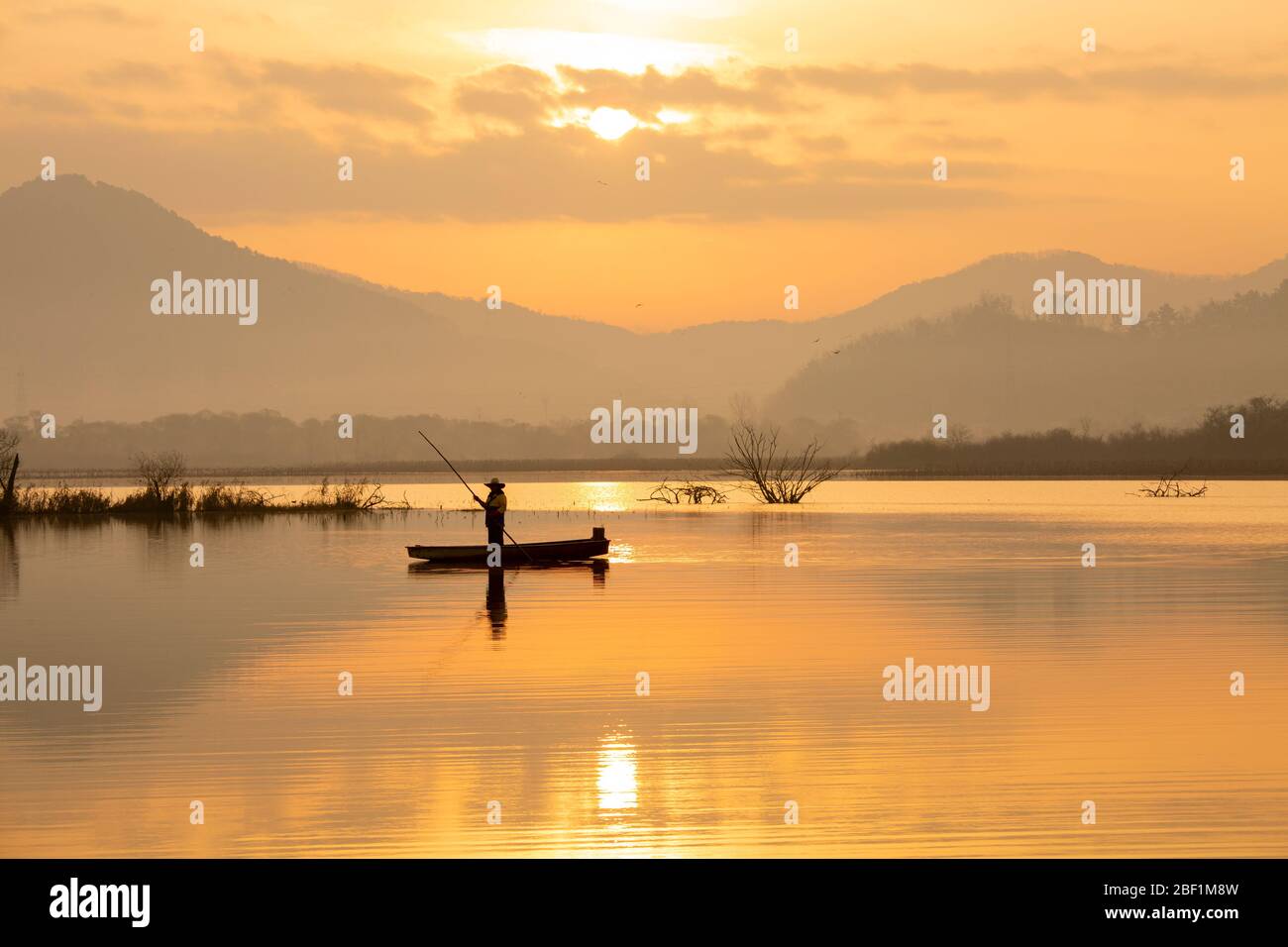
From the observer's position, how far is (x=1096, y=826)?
37.9 feet

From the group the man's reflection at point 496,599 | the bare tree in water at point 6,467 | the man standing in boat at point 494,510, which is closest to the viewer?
the man's reflection at point 496,599

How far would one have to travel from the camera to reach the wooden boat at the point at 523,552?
36.7m

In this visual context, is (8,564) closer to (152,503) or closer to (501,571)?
(501,571)

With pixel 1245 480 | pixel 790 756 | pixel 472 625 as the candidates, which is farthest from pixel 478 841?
pixel 1245 480

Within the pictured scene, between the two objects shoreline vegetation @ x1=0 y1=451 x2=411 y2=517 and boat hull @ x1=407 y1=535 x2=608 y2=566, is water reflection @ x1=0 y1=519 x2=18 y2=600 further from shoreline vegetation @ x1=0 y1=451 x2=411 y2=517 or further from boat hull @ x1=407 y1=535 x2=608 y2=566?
boat hull @ x1=407 y1=535 x2=608 y2=566

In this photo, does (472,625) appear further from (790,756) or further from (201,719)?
(790,756)

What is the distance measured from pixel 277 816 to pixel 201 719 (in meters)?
4.73

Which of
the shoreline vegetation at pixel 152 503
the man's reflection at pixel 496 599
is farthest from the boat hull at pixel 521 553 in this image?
the shoreline vegetation at pixel 152 503

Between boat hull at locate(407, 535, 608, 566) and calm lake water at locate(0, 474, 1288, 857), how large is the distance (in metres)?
0.75

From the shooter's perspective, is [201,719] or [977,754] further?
[201,719]

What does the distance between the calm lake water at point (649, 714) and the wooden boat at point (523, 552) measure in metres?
0.76

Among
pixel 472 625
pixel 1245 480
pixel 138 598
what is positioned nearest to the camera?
pixel 472 625

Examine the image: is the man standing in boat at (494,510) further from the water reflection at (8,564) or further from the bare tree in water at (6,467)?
the bare tree in water at (6,467)
